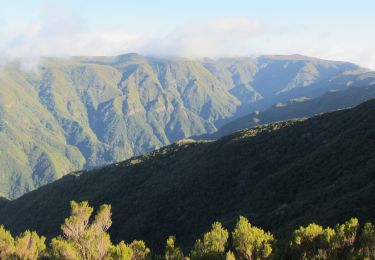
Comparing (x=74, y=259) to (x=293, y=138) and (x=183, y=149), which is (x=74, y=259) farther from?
(x=183, y=149)

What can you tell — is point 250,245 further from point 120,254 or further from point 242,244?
point 120,254

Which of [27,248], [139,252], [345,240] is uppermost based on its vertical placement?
[345,240]

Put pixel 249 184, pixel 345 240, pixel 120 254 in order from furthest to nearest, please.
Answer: pixel 249 184 → pixel 120 254 → pixel 345 240

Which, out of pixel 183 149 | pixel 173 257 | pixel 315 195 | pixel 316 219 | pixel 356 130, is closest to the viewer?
pixel 173 257

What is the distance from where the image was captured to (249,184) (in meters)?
140

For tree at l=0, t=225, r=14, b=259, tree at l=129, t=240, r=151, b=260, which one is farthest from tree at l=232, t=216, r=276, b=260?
tree at l=0, t=225, r=14, b=259

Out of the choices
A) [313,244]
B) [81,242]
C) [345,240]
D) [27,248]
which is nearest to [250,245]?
[313,244]

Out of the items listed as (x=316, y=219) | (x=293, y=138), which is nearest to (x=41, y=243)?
(x=316, y=219)

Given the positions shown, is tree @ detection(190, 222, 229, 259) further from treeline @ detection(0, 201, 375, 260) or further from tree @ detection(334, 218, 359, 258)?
tree @ detection(334, 218, 359, 258)

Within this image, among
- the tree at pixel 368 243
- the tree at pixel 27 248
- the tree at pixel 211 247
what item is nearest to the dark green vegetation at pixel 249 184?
the tree at pixel 211 247

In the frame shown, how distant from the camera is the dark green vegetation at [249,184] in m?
102

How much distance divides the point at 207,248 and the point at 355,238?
60.4 feet

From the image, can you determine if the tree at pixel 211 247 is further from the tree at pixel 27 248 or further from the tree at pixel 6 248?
the tree at pixel 6 248

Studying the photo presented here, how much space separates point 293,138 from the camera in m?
153
